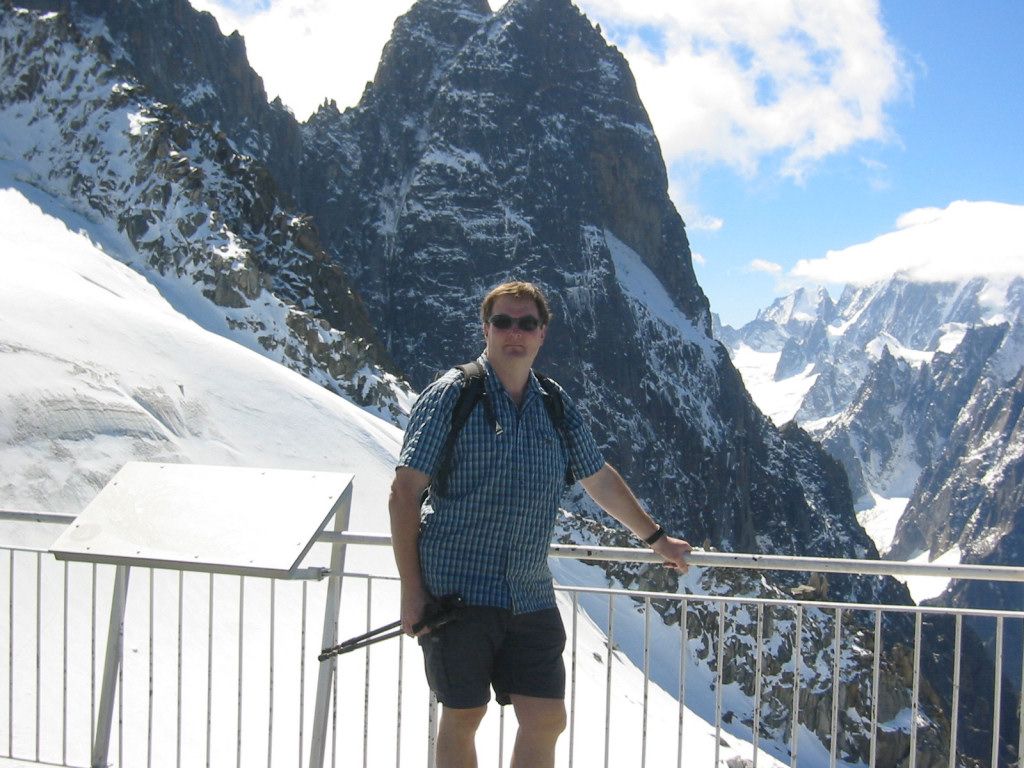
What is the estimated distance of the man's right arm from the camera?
11.4 feet

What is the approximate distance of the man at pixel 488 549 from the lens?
352 centimetres

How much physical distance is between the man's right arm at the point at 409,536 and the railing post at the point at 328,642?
4.22 feet

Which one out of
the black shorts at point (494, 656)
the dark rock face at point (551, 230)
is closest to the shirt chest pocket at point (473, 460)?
the black shorts at point (494, 656)

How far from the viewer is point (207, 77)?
80.6m

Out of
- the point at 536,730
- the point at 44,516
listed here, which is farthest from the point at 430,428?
the point at 44,516

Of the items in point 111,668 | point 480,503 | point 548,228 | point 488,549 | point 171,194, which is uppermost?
point 548,228

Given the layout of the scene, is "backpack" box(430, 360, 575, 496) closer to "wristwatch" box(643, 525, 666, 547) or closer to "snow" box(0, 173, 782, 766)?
"wristwatch" box(643, 525, 666, 547)

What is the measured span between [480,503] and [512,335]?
0.66 metres

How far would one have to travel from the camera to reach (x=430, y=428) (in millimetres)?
3504

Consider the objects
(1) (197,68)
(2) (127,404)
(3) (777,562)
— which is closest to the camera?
(3) (777,562)

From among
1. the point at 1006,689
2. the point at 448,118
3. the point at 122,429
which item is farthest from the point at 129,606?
the point at 1006,689

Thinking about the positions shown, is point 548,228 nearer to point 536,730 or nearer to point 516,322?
point 516,322

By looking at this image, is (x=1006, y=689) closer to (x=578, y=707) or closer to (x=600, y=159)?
(x=600, y=159)

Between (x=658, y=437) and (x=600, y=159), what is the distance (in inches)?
1300
